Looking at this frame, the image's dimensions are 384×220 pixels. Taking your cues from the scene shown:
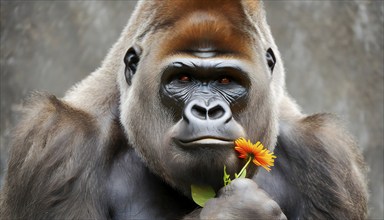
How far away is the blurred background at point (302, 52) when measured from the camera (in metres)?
8.80

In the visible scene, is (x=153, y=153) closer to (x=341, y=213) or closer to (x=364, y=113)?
(x=341, y=213)

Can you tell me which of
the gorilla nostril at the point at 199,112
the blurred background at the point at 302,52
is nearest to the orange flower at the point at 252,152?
the gorilla nostril at the point at 199,112

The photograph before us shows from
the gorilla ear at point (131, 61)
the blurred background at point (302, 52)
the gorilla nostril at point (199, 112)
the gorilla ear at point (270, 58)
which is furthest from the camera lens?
the blurred background at point (302, 52)

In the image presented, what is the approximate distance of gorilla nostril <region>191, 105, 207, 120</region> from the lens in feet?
14.4

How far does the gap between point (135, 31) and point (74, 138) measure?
952 millimetres

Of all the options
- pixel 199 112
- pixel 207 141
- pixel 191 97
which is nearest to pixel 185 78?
pixel 191 97

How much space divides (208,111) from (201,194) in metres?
0.55

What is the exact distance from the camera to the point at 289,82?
Result: 981cm

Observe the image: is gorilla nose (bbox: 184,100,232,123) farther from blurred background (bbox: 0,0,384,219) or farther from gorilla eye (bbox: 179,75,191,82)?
blurred background (bbox: 0,0,384,219)

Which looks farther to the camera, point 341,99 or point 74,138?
point 341,99

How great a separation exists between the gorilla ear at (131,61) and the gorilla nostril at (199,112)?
2.66 feet

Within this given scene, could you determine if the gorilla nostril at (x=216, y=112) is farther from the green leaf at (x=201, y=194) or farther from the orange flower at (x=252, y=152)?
the green leaf at (x=201, y=194)

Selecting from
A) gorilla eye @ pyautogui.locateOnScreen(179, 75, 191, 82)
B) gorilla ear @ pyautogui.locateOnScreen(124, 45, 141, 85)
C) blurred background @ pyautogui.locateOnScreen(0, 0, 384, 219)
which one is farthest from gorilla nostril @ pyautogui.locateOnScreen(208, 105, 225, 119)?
blurred background @ pyautogui.locateOnScreen(0, 0, 384, 219)

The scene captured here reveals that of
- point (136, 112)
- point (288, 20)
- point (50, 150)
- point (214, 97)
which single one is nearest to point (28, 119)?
point (50, 150)
